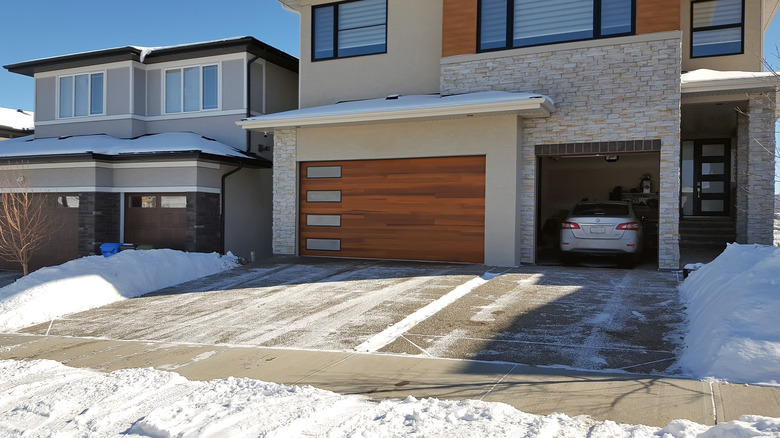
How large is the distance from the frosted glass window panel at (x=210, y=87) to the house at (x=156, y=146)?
0.03 meters

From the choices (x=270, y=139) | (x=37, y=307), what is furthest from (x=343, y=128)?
(x=37, y=307)

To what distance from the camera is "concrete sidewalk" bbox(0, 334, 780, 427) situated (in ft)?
14.8

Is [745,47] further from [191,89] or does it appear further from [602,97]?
[191,89]

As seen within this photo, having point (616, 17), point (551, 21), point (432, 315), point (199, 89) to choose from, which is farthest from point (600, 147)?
point (199, 89)

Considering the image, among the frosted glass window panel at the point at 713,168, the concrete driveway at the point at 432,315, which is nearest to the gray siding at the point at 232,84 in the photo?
the concrete driveway at the point at 432,315

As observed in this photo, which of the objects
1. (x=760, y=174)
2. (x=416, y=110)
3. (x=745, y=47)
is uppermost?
(x=745, y=47)

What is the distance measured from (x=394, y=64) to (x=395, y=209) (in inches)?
141

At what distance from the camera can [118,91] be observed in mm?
18375

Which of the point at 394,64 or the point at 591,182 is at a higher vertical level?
the point at 394,64

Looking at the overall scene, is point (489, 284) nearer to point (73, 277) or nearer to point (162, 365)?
point (162, 365)

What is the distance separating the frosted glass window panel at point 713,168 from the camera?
1750 cm

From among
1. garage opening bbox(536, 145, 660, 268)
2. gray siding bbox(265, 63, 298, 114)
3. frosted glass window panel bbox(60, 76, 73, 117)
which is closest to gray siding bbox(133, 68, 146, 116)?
frosted glass window panel bbox(60, 76, 73, 117)

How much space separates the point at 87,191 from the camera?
16.2m

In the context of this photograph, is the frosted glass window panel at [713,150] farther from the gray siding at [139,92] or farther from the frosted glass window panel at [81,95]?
the frosted glass window panel at [81,95]
